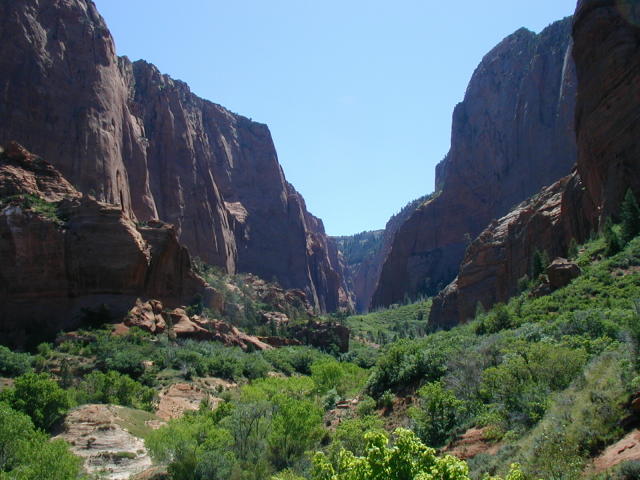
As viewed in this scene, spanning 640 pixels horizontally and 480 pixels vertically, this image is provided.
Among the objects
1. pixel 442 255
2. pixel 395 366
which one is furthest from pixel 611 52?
pixel 442 255

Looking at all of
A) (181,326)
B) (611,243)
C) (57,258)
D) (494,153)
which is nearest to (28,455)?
(57,258)

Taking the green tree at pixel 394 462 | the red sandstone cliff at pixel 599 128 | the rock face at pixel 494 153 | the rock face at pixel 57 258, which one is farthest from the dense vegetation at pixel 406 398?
the rock face at pixel 494 153

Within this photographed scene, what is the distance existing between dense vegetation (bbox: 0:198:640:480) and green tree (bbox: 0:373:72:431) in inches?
2.6

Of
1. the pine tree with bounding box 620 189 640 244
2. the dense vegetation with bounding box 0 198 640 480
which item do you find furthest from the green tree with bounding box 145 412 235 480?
the pine tree with bounding box 620 189 640 244

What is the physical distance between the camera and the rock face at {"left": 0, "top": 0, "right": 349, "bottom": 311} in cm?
7438

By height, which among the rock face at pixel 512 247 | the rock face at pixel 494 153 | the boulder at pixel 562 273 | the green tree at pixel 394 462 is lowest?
the green tree at pixel 394 462

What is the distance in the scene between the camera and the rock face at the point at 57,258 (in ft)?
167

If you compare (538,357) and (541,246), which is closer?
(538,357)

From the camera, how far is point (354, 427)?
2112cm

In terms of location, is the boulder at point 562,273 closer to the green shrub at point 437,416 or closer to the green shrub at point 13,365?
the green shrub at point 437,416

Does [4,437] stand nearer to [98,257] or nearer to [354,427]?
[354,427]

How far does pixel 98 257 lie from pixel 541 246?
43.9 metres

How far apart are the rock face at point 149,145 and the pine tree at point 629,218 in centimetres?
5641

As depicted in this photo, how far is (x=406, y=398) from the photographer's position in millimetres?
28047
